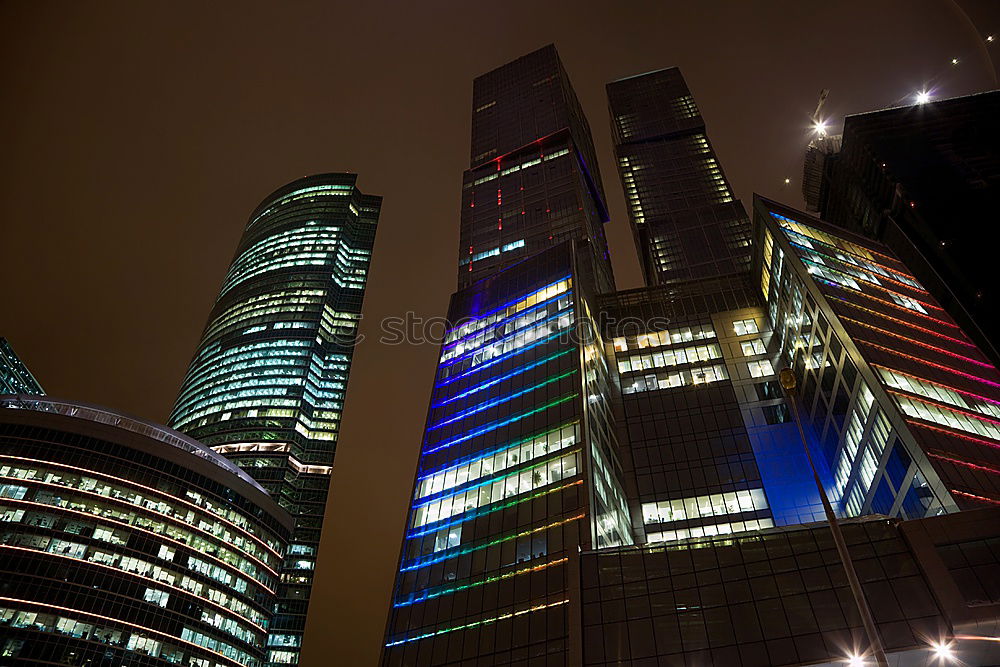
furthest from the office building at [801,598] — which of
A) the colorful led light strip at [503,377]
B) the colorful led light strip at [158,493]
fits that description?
the colorful led light strip at [158,493]

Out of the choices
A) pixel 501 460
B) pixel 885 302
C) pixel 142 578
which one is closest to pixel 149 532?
pixel 142 578

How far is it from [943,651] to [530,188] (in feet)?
414

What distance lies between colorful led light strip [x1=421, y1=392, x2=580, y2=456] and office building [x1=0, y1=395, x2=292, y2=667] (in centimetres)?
6291

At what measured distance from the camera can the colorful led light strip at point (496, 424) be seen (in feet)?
282

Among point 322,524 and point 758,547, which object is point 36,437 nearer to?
point 322,524

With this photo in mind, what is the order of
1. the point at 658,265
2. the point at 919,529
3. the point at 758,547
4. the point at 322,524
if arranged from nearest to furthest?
the point at 919,529 → the point at 758,547 → the point at 658,265 → the point at 322,524

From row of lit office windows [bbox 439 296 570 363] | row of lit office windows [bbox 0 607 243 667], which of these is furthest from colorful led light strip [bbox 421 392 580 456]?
row of lit office windows [bbox 0 607 243 667]

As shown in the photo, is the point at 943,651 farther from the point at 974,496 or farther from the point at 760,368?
the point at 760,368

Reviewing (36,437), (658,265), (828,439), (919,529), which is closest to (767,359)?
(828,439)

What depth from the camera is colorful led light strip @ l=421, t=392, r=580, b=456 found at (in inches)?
3386

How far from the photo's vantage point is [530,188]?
524 feet

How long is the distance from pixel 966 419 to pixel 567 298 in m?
52.5

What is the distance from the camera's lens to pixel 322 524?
652ft

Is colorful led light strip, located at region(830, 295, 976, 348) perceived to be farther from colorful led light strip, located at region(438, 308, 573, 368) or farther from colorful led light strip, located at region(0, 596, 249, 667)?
colorful led light strip, located at region(0, 596, 249, 667)
